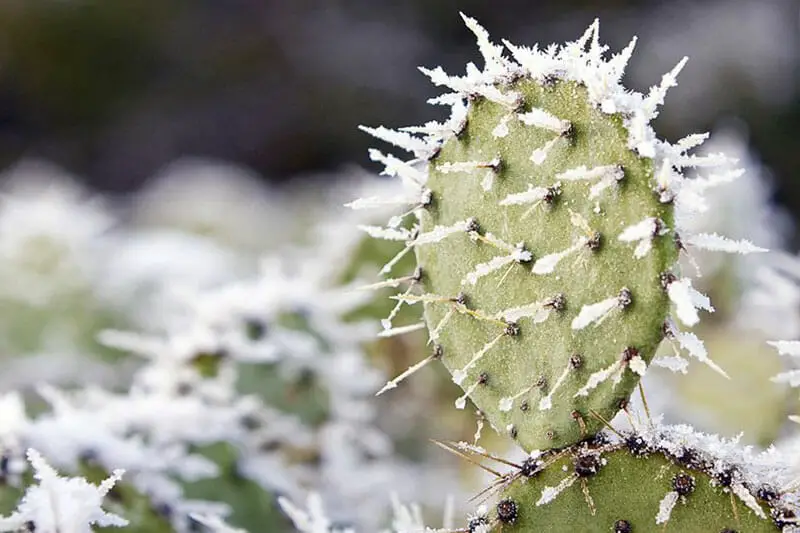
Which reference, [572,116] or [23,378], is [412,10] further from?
[572,116]

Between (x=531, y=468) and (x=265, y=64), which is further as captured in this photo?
(x=265, y=64)

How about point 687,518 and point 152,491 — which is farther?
point 152,491

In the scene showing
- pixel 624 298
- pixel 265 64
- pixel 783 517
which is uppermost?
pixel 265 64

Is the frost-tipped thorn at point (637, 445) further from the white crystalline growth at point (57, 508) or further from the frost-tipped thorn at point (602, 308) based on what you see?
the white crystalline growth at point (57, 508)

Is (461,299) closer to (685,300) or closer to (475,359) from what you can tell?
(475,359)

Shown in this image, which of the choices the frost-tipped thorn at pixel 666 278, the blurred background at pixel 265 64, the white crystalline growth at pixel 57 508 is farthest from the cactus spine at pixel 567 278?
the blurred background at pixel 265 64

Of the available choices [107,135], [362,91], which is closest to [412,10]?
[362,91]

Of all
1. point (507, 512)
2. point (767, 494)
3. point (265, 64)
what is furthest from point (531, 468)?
point (265, 64)
